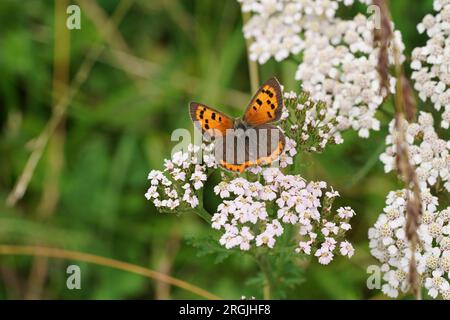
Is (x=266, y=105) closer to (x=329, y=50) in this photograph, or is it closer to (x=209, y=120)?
(x=209, y=120)

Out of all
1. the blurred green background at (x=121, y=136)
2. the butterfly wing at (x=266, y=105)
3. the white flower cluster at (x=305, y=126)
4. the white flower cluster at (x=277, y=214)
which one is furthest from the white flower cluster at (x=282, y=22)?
the white flower cluster at (x=277, y=214)

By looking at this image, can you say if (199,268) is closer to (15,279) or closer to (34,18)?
(15,279)

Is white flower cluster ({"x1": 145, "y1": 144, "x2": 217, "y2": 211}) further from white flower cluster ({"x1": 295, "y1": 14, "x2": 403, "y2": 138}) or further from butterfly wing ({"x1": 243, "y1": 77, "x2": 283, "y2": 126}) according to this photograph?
white flower cluster ({"x1": 295, "y1": 14, "x2": 403, "y2": 138})

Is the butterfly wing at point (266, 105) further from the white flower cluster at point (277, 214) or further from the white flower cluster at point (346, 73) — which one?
the white flower cluster at point (346, 73)

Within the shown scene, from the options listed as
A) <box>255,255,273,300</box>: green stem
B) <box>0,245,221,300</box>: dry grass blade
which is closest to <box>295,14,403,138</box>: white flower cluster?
<box>255,255,273,300</box>: green stem

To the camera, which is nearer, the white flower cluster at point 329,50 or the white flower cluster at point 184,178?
the white flower cluster at point 184,178

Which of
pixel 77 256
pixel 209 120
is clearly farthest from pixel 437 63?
pixel 77 256
